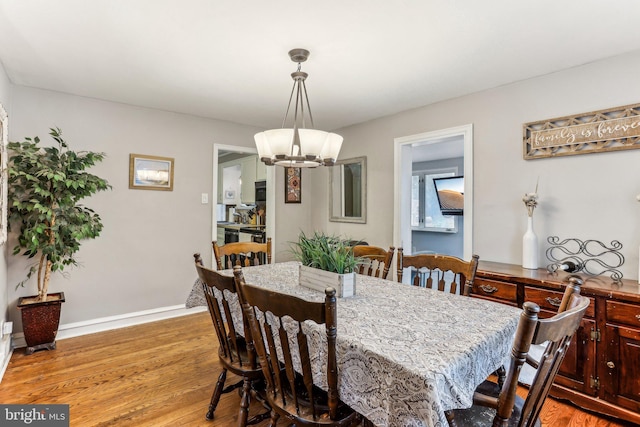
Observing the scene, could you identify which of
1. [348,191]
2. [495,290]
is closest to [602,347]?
[495,290]

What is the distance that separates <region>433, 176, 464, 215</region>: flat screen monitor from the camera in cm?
563

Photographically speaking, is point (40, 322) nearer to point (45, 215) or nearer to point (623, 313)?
point (45, 215)

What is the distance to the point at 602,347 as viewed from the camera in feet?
6.37

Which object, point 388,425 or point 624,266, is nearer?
point 388,425

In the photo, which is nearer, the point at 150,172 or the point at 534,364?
the point at 534,364

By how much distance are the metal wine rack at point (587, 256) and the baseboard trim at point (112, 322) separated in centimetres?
333

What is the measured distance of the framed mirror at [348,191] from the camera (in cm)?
406

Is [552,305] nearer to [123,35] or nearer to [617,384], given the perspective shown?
[617,384]

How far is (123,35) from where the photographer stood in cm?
204

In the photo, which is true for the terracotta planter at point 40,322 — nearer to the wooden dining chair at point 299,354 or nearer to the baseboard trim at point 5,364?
the baseboard trim at point 5,364

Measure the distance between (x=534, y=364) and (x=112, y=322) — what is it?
3632mm

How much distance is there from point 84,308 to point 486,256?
150 inches

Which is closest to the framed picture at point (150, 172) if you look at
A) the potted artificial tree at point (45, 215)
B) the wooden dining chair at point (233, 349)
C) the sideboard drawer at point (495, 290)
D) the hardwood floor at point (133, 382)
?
the potted artificial tree at point (45, 215)

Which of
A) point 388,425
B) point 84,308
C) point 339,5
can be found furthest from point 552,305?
point 84,308
